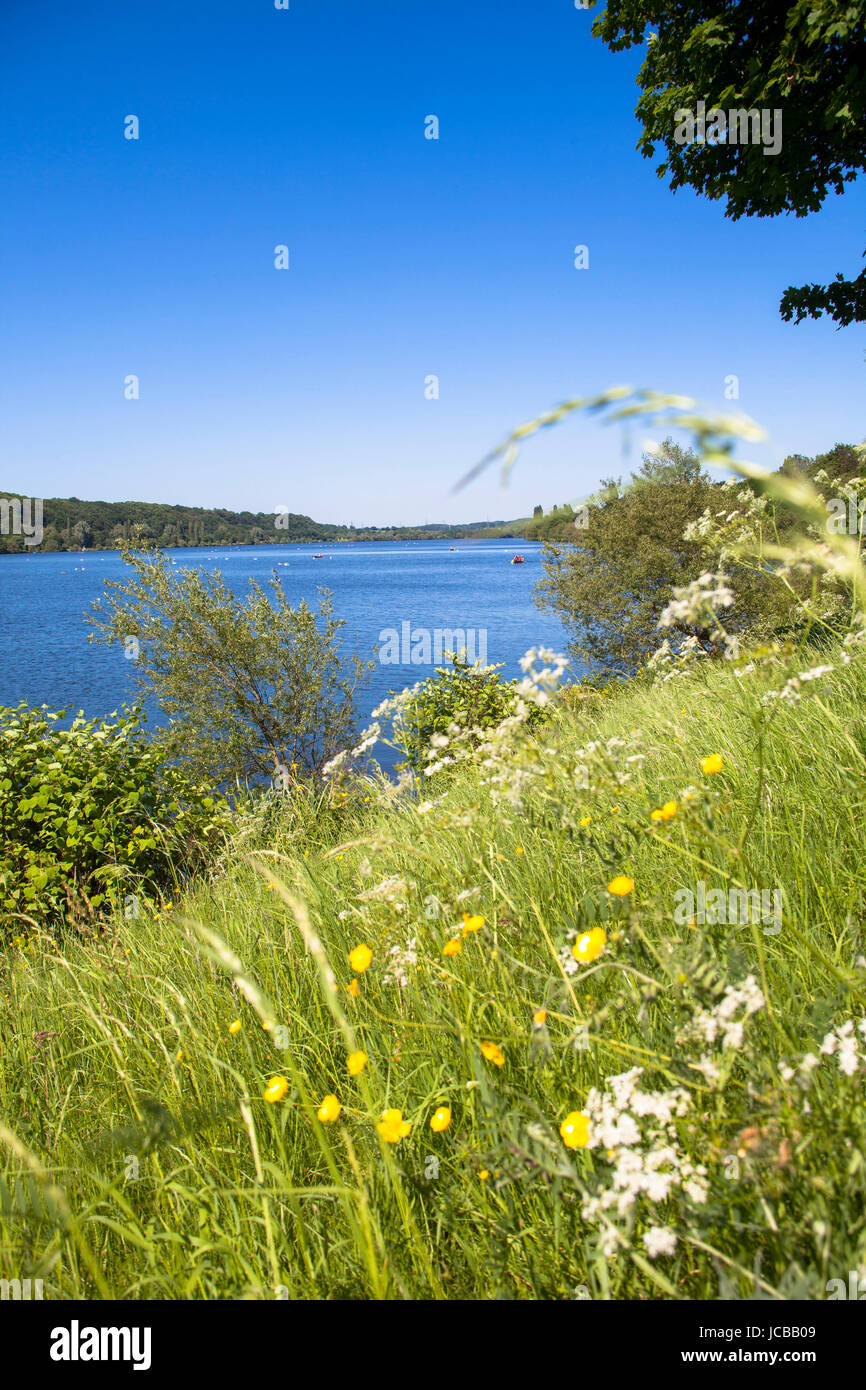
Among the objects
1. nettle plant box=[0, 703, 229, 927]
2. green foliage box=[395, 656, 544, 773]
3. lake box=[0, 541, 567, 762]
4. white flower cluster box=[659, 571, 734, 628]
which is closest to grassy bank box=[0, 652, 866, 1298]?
white flower cluster box=[659, 571, 734, 628]

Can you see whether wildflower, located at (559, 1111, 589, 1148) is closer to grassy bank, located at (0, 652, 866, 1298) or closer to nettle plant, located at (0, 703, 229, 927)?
grassy bank, located at (0, 652, 866, 1298)

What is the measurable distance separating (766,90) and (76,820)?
10.9 metres

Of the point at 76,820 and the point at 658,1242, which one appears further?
the point at 76,820

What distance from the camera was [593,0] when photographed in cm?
967

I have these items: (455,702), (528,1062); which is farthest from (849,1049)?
(455,702)

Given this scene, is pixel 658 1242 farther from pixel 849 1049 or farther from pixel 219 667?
pixel 219 667

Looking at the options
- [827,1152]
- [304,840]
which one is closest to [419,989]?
[827,1152]

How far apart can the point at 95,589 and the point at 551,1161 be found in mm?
95225

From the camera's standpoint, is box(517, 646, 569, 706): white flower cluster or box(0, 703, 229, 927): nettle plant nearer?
box(517, 646, 569, 706): white flower cluster

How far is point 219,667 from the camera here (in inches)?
444

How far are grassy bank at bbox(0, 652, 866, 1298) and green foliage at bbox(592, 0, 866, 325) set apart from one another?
8.67 metres

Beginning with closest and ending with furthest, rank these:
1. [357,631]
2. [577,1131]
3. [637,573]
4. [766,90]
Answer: [577,1131]
[766,90]
[637,573]
[357,631]

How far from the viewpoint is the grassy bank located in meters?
0.92

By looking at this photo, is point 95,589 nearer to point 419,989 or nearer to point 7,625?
point 7,625
